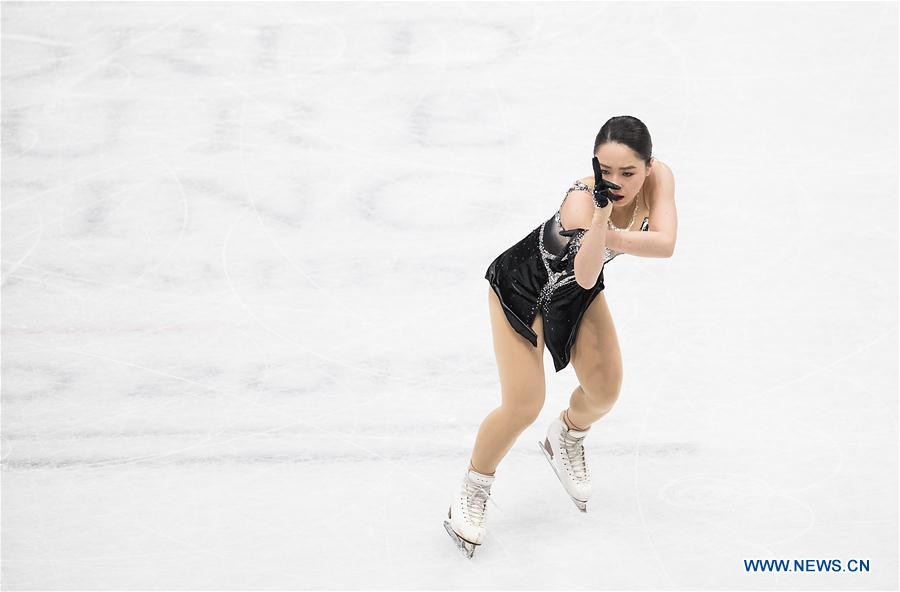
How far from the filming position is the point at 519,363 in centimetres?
396

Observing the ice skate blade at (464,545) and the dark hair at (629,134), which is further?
the ice skate blade at (464,545)

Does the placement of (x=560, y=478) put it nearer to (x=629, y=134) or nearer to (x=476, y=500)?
(x=476, y=500)

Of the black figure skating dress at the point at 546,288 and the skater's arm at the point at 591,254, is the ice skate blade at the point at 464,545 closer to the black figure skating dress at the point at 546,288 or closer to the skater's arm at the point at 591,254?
the black figure skating dress at the point at 546,288

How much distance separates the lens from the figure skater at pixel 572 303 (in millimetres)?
3510

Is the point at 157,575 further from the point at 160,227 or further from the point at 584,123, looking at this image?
the point at 584,123

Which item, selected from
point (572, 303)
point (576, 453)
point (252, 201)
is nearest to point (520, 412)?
point (572, 303)

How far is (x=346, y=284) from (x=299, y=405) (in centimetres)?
86

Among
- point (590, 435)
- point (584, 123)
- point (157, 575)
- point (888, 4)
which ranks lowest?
point (157, 575)

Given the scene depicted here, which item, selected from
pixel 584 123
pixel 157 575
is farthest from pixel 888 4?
pixel 157 575

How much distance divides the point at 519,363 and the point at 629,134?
930 mm

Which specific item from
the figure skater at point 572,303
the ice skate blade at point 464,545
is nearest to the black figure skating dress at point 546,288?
the figure skater at point 572,303

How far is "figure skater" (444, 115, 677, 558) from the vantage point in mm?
3510

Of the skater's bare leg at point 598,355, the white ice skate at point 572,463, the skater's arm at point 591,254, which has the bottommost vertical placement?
the white ice skate at point 572,463

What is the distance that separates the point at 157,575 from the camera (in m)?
4.16
